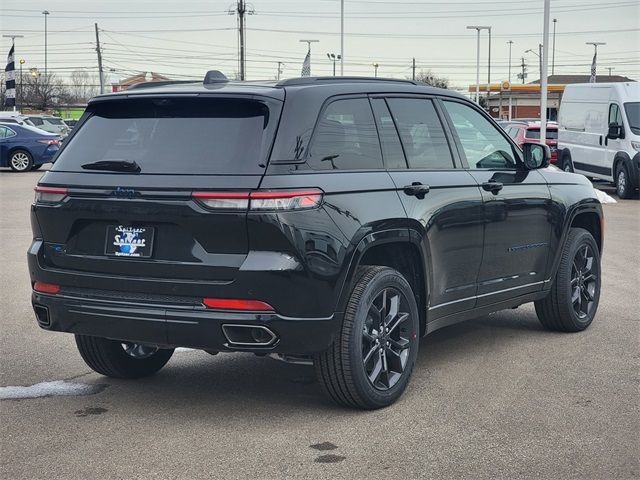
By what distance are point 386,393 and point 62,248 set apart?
194 cm

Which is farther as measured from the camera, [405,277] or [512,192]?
[512,192]

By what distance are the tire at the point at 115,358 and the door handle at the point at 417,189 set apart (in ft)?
6.34

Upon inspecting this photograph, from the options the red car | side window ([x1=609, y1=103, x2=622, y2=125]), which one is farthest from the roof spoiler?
the red car

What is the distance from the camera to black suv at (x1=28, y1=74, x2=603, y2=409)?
5.14 m

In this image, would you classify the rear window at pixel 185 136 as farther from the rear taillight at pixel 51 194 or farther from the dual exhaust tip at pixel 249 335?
the dual exhaust tip at pixel 249 335

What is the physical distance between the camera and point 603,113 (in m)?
23.2

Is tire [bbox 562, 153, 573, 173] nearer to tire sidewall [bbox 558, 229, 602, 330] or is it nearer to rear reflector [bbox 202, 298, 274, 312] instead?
tire sidewall [bbox 558, 229, 602, 330]

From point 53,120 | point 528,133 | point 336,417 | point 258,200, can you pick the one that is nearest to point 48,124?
point 53,120

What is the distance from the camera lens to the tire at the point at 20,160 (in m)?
32.5

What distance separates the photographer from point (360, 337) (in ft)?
17.9

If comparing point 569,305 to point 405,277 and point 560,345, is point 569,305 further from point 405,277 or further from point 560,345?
point 405,277

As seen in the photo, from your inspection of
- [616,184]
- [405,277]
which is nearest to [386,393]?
[405,277]

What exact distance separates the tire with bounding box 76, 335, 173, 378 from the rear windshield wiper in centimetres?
118

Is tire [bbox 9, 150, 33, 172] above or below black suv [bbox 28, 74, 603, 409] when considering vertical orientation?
below
